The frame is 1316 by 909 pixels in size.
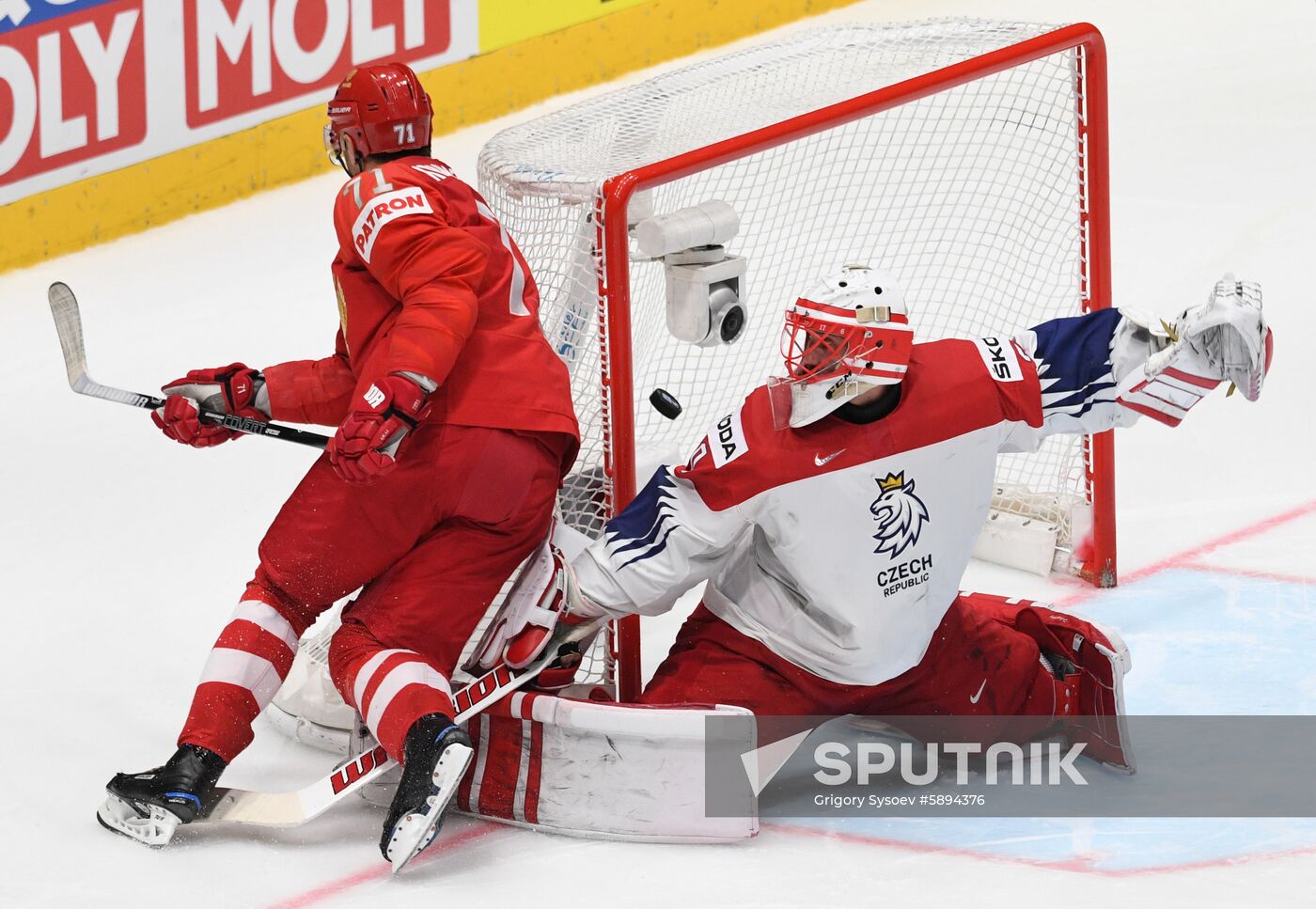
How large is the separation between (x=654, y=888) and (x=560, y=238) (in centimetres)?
116

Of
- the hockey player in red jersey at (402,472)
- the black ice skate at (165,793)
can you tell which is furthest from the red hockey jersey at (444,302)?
the black ice skate at (165,793)

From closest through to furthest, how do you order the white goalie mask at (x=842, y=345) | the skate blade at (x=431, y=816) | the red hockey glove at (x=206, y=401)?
the skate blade at (x=431, y=816) < the white goalie mask at (x=842, y=345) < the red hockey glove at (x=206, y=401)

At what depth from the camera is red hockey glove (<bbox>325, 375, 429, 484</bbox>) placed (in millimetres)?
3113

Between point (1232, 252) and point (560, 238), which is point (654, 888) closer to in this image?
point (560, 238)

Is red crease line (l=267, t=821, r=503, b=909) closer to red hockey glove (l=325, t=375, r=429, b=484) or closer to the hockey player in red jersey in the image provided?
the hockey player in red jersey

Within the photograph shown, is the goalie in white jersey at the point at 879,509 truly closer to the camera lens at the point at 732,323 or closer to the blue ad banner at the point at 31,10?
the camera lens at the point at 732,323

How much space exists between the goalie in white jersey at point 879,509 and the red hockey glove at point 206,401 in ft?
2.15

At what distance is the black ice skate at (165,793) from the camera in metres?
3.24

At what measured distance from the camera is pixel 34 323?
568 cm

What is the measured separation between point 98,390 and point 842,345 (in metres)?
1.35

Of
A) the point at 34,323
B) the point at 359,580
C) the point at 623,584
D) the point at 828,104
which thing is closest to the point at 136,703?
the point at 359,580

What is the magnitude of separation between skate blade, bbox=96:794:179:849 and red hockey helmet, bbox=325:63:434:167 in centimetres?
109

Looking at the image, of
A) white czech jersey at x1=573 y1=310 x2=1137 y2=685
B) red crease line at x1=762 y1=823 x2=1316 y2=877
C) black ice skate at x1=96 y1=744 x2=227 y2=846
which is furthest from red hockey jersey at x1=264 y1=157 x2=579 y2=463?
red crease line at x1=762 y1=823 x2=1316 y2=877

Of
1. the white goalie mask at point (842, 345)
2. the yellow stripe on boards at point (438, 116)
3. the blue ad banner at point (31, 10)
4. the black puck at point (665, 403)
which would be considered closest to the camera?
the white goalie mask at point (842, 345)
